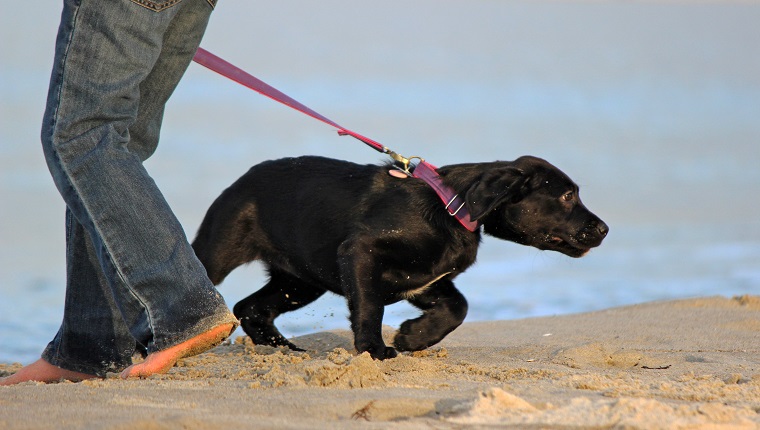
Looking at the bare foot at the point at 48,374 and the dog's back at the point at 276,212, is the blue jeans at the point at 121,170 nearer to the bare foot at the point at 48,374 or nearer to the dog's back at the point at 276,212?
the bare foot at the point at 48,374

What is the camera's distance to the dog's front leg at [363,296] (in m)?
4.72

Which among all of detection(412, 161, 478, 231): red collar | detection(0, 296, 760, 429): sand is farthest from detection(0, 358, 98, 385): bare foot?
detection(412, 161, 478, 231): red collar

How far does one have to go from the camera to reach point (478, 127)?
12.1m

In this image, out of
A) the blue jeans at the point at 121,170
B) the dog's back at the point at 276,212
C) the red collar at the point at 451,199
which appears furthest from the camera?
the dog's back at the point at 276,212

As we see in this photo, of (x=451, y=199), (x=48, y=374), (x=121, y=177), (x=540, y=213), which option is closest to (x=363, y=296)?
(x=451, y=199)

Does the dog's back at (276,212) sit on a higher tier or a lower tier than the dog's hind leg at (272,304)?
higher

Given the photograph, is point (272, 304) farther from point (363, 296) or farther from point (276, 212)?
point (363, 296)

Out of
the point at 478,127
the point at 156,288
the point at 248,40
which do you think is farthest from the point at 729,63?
the point at 156,288

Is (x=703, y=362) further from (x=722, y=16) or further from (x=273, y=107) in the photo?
(x=722, y=16)

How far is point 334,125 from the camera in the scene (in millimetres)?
4625

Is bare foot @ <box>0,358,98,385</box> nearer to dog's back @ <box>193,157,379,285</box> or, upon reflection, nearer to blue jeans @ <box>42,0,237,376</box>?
blue jeans @ <box>42,0,237,376</box>

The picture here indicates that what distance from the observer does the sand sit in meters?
2.98

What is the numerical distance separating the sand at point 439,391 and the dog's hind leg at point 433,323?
8cm

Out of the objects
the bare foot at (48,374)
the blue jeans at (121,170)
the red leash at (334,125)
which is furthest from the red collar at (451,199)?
the bare foot at (48,374)
